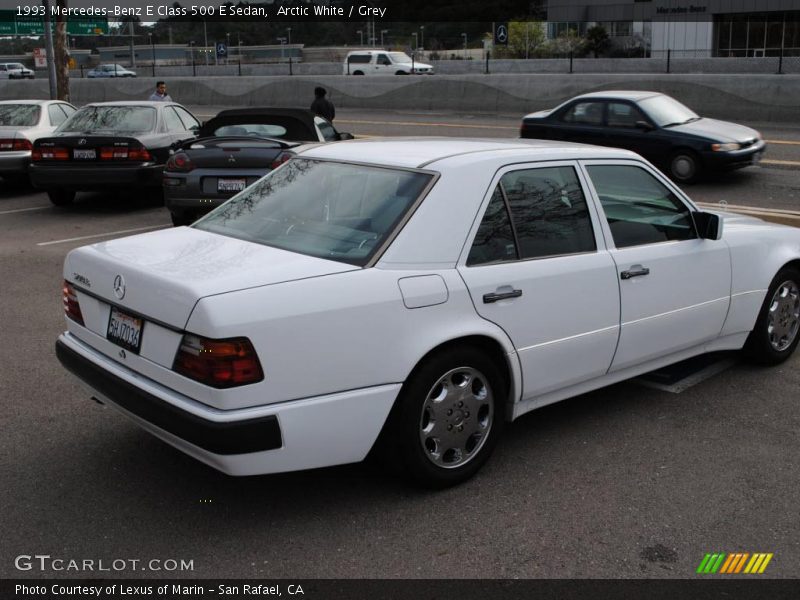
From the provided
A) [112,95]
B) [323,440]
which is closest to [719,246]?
[323,440]

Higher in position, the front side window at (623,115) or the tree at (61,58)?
the tree at (61,58)

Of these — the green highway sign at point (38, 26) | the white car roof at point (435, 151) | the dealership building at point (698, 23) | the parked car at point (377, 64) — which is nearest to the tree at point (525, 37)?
the dealership building at point (698, 23)

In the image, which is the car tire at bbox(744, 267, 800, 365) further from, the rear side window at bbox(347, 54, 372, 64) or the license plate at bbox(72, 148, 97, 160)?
the rear side window at bbox(347, 54, 372, 64)

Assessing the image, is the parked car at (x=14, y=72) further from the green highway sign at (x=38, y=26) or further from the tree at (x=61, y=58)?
the tree at (x=61, y=58)

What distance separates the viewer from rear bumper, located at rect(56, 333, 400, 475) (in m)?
3.53

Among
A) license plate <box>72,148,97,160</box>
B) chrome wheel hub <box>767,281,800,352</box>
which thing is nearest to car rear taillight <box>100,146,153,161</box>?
license plate <box>72,148,97,160</box>

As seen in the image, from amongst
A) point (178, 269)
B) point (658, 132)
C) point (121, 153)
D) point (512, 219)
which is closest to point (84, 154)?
point (121, 153)

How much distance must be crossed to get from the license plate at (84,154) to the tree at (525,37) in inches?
1817

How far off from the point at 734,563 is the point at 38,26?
59.1m

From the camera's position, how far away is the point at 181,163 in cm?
1016

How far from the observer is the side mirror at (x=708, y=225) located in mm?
5211

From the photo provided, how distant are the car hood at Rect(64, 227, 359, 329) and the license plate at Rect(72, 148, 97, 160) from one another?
8.46 metres

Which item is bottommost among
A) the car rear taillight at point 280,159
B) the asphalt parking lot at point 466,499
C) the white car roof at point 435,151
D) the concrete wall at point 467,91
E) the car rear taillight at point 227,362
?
the asphalt parking lot at point 466,499
